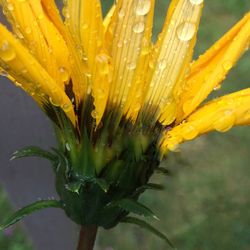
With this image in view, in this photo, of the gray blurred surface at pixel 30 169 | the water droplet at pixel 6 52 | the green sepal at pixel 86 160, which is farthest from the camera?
the gray blurred surface at pixel 30 169

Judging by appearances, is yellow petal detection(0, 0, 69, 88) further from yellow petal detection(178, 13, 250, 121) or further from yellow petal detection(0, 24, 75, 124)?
yellow petal detection(178, 13, 250, 121)

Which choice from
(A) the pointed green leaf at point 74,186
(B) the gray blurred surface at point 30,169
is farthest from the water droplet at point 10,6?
(B) the gray blurred surface at point 30,169

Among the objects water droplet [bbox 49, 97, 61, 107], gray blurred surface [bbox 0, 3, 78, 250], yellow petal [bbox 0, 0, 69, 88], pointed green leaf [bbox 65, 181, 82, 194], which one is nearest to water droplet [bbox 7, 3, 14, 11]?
yellow petal [bbox 0, 0, 69, 88]

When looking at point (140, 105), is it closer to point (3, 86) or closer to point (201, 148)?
point (3, 86)

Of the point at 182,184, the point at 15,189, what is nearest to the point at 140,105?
the point at 15,189

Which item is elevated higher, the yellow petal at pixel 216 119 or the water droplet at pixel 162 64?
the water droplet at pixel 162 64

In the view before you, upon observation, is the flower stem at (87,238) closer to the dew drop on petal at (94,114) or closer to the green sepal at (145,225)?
the green sepal at (145,225)

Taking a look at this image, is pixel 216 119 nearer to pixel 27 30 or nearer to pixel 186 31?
pixel 186 31
